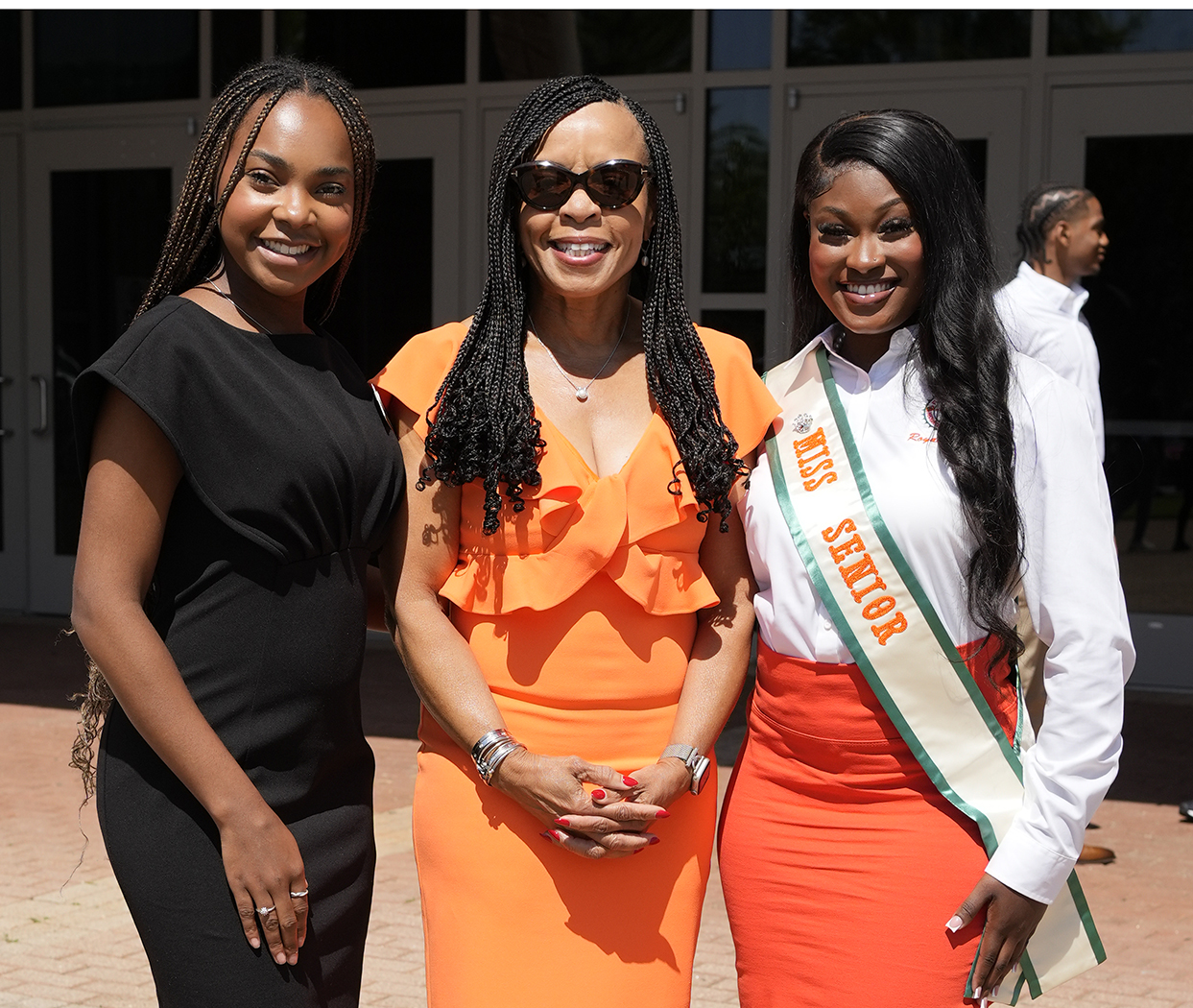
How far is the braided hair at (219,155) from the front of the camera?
88.5 inches

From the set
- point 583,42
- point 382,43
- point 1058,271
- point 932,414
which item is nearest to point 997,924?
point 932,414

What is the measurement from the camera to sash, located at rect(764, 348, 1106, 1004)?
232 centimetres

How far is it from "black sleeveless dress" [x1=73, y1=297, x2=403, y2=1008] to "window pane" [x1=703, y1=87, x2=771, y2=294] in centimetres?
655

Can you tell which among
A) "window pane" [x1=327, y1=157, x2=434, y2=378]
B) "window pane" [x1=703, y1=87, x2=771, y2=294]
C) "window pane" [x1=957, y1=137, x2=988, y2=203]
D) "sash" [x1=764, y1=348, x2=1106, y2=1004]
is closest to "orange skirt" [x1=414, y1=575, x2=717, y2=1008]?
"sash" [x1=764, y1=348, x2=1106, y2=1004]

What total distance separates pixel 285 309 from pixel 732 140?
6.53 meters

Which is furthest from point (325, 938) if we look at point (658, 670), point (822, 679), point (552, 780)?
point (822, 679)

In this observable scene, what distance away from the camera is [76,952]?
4289 millimetres

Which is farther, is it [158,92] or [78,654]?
[158,92]

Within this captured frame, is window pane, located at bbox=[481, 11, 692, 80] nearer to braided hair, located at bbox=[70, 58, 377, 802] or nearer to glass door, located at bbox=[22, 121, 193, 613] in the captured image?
glass door, located at bbox=[22, 121, 193, 613]

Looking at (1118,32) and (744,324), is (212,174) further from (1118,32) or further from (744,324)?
(1118,32)

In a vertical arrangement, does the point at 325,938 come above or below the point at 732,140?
below

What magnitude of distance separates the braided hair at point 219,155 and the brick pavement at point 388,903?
2.34m

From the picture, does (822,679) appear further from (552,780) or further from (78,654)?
(78,654)

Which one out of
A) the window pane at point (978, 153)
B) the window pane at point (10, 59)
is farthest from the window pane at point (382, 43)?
the window pane at point (978, 153)
